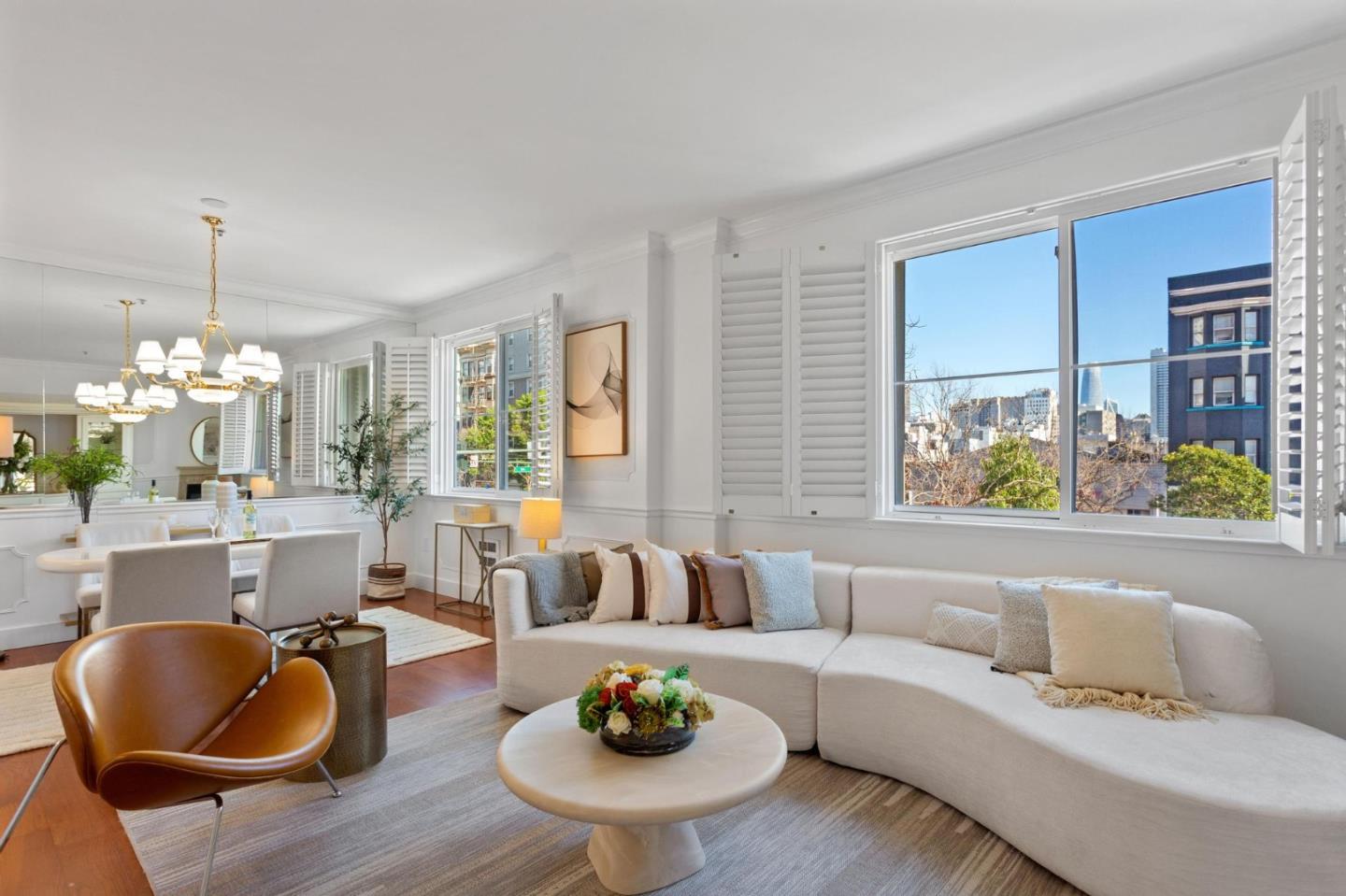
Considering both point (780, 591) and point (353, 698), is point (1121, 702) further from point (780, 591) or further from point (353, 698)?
point (353, 698)

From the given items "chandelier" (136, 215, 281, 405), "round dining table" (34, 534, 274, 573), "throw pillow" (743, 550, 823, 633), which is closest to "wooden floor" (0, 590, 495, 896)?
"round dining table" (34, 534, 274, 573)

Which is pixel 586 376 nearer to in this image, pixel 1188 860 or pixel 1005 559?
pixel 1005 559

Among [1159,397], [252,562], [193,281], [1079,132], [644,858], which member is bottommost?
[644,858]

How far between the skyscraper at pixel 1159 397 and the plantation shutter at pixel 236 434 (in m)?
6.08

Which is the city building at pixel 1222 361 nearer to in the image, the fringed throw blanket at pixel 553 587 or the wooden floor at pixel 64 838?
the fringed throw blanket at pixel 553 587

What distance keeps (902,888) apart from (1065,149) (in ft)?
9.94

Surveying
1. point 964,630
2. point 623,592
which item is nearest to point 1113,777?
point 964,630

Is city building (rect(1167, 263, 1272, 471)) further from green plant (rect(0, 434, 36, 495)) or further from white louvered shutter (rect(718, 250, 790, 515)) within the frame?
green plant (rect(0, 434, 36, 495))

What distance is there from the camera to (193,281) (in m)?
5.27

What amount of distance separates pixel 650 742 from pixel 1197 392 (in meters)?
2.61

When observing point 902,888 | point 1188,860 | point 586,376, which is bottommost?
point 902,888

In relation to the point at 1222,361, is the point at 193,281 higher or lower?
higher

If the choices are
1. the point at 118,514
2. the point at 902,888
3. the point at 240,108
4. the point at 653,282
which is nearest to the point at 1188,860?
the point at 902,888

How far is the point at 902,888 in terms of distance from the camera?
2.00 m
